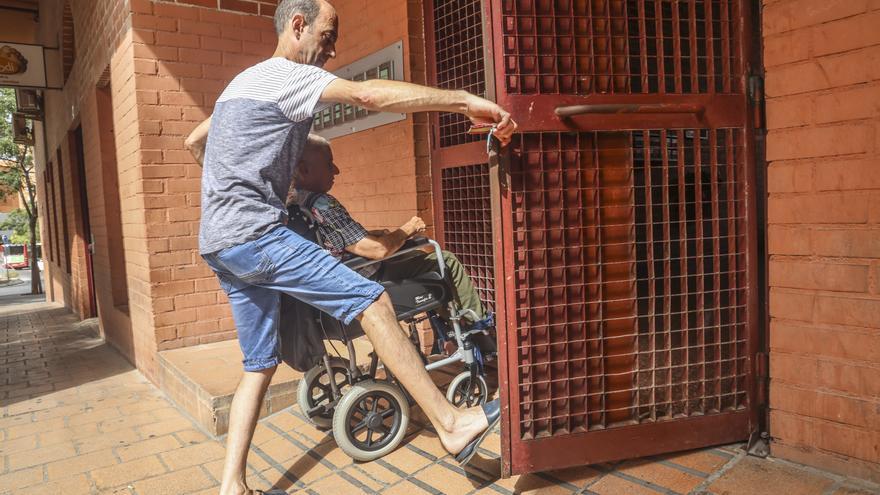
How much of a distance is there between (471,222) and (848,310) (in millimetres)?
2175

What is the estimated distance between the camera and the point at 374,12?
4.41 metres

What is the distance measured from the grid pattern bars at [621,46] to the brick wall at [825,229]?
0.65 feet

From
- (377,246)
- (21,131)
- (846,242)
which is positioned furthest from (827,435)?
(21,131)

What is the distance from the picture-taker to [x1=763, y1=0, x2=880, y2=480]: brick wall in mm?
2281

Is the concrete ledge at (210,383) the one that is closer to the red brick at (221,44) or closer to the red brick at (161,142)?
the red brick at (161,142)

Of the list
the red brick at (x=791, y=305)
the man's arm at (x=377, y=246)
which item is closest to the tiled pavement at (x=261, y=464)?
the red brick at (x=791, y=305)

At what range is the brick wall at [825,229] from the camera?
2281 millimetres

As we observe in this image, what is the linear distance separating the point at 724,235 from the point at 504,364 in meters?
1.10

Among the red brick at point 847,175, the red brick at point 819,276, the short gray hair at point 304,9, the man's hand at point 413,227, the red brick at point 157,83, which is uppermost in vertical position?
the red brick at point 157,83

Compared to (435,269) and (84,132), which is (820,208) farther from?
(84,132)

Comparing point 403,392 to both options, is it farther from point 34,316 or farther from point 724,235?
point 34,316

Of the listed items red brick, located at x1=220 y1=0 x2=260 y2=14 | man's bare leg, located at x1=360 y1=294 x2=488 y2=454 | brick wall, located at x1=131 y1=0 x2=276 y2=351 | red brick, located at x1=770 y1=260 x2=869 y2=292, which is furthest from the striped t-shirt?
A: red brick, located at x1=220 y1=0 x2=260 y2=14

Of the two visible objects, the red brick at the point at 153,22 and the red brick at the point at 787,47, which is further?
the red brick at the point at 153,22

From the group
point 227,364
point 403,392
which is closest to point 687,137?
point 403,392
